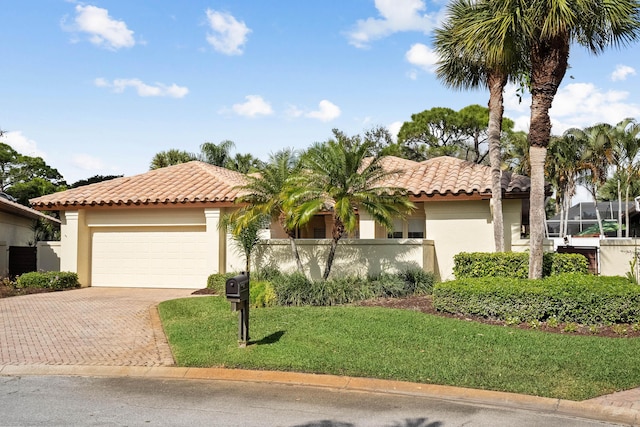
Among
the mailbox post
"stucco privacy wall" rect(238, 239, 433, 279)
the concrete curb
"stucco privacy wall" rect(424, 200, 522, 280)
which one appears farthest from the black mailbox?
"stucco privacy wall" rect(424, 200, 522, 280)

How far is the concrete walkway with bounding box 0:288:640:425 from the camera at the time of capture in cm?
646

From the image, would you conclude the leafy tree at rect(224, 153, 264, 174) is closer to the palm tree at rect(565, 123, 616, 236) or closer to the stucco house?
the stucco house

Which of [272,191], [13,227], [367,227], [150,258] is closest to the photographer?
[272,191]

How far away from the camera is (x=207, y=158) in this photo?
32.6 m

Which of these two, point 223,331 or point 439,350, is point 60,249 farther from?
point 439,350

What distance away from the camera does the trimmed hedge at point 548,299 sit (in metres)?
10.1

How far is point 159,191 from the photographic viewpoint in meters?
19.2

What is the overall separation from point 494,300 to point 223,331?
17.3 feet

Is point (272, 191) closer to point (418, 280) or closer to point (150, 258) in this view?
point (418, 280)

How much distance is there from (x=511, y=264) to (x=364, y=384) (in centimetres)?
781

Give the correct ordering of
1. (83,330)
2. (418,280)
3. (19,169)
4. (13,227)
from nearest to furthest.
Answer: (83,330), (418,280), (13,227), (19,169)

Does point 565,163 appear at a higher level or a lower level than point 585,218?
higher

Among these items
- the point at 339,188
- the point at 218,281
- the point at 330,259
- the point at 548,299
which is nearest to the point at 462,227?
the point at 330,259

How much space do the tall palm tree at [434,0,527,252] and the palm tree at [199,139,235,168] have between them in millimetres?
18759
